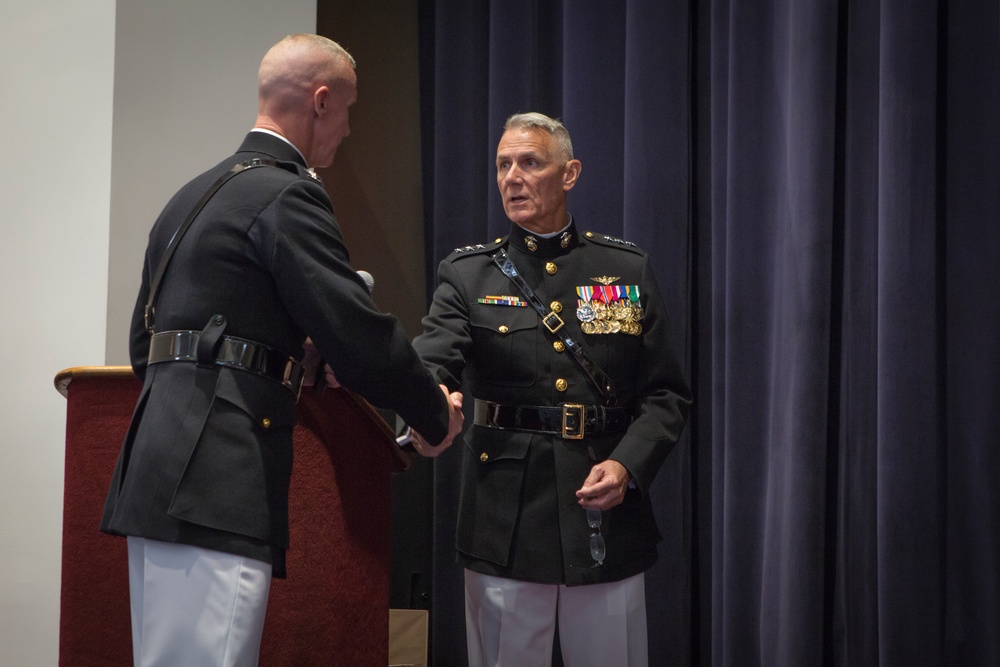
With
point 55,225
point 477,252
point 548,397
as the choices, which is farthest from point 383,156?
point 548,397

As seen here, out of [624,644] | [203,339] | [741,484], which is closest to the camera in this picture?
[203,339]

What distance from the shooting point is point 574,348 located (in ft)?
7.41

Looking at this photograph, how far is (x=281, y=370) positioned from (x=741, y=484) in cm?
166

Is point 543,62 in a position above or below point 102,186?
above

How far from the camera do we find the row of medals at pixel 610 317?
7.51ft

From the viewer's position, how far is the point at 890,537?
2578 millimetres

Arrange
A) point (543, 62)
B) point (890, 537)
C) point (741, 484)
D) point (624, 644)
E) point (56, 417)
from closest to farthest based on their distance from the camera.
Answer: point (624, 644), point (890, 537), point (741, 484), point (56, 417), point (543, 62)

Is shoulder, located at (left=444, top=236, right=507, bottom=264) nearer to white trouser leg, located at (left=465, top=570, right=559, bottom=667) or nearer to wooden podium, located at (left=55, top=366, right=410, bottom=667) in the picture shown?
wooden podium, located at (left=55, top=366, right=410, bottom=667)

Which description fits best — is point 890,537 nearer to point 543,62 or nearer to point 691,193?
point 691,193

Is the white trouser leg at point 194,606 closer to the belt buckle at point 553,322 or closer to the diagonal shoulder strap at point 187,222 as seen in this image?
the diagonal shoulder strap at point 187,222

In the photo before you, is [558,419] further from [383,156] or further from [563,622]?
[383,156]

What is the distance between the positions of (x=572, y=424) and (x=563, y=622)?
1.45 ft

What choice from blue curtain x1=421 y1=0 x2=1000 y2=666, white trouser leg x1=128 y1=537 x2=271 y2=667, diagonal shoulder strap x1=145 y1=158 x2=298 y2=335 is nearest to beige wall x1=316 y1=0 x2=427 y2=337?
blue curtain x1=421 y1=0 x2=1000 y2=666

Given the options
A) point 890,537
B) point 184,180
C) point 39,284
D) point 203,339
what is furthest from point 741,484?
point 39,284
